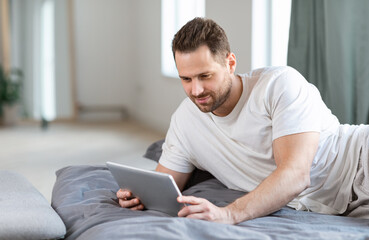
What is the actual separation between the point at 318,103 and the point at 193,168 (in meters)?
0.63

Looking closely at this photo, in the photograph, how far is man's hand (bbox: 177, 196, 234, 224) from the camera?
5.42 feet

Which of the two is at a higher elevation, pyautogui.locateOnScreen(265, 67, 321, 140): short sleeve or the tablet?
pyautogui.locateOnScreen(265, 67, 321, 140): short sleeve

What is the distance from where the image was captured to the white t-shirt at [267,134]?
1884 millimetres

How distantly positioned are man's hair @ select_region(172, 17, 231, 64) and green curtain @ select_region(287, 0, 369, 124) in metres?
1.32

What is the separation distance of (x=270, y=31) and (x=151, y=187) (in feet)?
9.13

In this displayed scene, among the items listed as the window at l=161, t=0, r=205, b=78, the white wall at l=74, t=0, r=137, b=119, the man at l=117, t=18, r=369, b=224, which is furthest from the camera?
the white wall at l=74, t=0, r=137, b=119

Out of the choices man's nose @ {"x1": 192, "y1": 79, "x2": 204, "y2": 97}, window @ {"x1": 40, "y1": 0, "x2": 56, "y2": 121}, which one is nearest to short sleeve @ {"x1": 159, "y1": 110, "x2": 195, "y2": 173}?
man's nose @ {"x1": 192, "y1": 79, "x2": 204, "y2": 97}

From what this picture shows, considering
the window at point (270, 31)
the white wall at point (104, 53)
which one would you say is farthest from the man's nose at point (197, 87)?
the white wall at point (104, 53)

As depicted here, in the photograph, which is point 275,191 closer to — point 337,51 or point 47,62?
point 337,51

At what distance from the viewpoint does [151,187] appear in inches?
71.3

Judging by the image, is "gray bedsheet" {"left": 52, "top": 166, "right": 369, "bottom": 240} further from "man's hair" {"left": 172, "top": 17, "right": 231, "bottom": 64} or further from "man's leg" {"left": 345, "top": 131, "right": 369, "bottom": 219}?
"man's hair" {"left": 172, "top": 17, "right": 231, "bottom": 64}

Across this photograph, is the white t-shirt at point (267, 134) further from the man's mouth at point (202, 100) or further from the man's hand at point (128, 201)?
the man's hand at point (128, 201)

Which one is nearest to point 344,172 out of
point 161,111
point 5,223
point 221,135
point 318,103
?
point 318,103

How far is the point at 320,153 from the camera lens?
1.96 m
